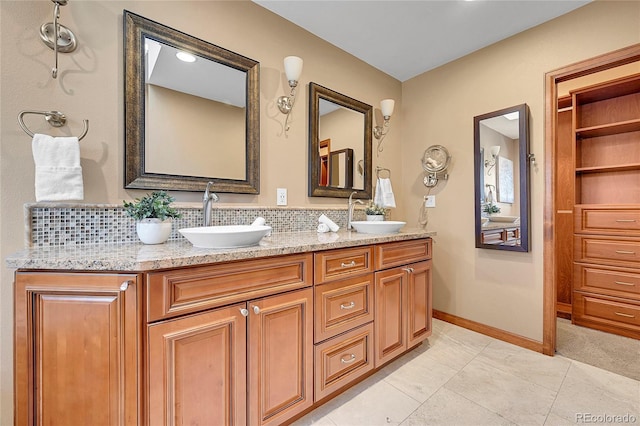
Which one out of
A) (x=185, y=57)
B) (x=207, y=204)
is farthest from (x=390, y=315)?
(x=185, y=57)

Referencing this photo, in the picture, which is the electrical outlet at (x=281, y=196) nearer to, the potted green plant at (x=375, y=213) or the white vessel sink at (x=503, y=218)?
the potted green plant at (x=375, y=213)

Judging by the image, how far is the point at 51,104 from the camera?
1.22 meters

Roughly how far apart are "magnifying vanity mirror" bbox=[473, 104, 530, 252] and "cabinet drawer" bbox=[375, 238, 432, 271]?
0.65 m

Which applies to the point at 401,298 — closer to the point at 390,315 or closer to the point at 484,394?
the point at 390,315

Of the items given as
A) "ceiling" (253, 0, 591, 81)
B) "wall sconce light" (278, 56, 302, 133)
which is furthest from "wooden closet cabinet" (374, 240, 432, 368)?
"ceiling" (253, 0, 591, 81)

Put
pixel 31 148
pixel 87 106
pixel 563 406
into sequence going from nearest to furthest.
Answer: pixel 31 148
pixel 87 106
pixel 563 406

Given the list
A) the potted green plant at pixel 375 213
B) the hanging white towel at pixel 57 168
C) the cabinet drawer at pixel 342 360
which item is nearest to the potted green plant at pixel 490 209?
the potted green plant at pixel 375 213

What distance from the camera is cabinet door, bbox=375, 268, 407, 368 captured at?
5.51ft

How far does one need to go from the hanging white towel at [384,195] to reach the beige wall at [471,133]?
0.44 meters

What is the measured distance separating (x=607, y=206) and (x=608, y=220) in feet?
0.39

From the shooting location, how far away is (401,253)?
1829mm

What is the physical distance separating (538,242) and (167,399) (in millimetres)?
2467

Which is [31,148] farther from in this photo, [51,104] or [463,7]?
[463,7]

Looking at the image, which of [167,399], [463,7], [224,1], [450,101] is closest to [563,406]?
[167,399]
